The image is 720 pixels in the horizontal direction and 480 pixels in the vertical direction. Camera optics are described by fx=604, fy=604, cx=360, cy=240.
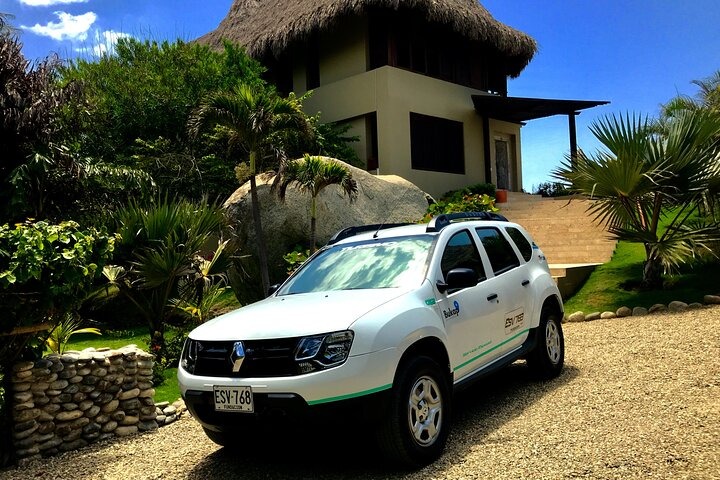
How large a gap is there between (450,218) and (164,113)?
1389 cm

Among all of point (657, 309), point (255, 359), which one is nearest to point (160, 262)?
point (255, 359)

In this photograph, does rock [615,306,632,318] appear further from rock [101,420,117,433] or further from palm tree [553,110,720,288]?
rock [101,420,117,433]

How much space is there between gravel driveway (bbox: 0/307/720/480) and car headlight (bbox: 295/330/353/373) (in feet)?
1.25

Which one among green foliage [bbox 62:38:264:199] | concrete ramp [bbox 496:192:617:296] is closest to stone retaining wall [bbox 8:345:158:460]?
concrete ramp [bbox 496:192:617:296]

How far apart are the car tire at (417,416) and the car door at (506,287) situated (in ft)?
3.84

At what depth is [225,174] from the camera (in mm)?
17109

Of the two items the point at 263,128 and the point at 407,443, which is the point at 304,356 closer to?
the point at 407,443

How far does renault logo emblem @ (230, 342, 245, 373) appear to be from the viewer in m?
3.98

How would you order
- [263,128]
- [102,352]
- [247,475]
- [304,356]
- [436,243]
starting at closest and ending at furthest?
[304,356]
[247,475]
[436,243]
[102,352]
[263,128]

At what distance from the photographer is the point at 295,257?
1249cm

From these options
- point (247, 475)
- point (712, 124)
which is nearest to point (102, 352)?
point (247, 475)

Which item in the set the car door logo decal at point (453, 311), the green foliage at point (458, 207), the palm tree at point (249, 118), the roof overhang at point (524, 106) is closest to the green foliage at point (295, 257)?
the palm tree at point (249, 118)

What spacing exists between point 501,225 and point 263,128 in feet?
19.1

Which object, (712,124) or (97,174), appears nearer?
(712,124)
